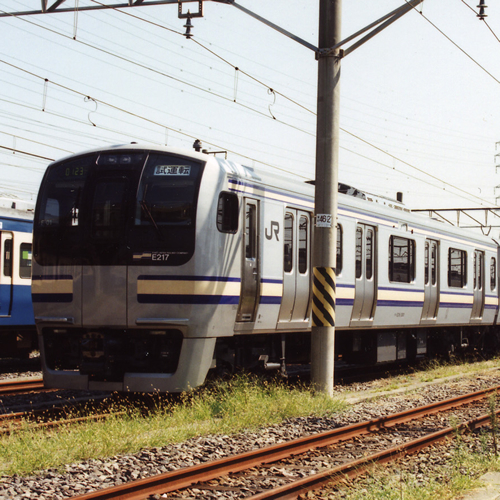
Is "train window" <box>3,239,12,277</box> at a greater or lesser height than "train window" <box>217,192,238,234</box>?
lesser

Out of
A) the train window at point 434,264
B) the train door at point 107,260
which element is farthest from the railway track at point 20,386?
the train window at point 434,264

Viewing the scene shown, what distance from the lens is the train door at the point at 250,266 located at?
33.4ft

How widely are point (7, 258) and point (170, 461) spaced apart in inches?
368

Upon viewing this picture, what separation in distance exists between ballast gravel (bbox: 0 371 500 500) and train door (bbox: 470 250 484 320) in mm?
8771

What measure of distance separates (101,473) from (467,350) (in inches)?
650

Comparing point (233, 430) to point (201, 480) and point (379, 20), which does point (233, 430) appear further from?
point (379, 20)

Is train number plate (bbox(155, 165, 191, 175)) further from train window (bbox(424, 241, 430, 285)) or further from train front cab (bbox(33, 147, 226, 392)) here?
train window (bbox(424, 241, 430, 285))

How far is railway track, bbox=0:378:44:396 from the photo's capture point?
12.1m

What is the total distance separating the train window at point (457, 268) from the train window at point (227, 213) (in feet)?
28.6

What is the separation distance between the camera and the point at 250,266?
33.9 ft

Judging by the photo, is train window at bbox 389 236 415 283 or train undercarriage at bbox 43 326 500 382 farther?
train window at bbox 389 236 415 283

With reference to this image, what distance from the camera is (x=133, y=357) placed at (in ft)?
31.0

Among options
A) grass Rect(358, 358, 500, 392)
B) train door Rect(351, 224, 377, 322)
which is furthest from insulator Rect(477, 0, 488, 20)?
grass Rect(358, 358, 500, 392)

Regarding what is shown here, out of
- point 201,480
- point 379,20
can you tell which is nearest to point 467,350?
point 379,20
